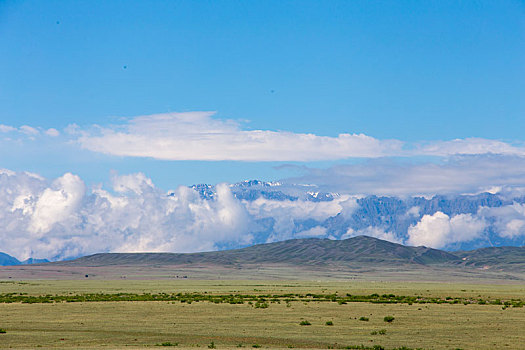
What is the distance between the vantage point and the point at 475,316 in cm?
7300

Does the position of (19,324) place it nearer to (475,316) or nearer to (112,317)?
(112,317)

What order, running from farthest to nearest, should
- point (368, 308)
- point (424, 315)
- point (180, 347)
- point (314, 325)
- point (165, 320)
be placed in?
1. point (368, 308)
2. point (424, 315)
3. point (165, 320)
4. point (314, 325)
5. point (180, 347)

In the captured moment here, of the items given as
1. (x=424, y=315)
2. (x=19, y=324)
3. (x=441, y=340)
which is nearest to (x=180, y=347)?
(x=441, y=340)

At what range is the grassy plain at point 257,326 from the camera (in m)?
49.9

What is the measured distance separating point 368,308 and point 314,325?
73.9 ft

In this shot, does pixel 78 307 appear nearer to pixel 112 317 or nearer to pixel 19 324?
pixel 112 317

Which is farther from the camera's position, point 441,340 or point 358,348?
point 441,340

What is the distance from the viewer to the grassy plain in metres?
49.9

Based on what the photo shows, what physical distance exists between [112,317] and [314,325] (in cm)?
2303

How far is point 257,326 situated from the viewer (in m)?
62.3

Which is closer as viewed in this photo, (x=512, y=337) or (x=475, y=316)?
(x=512, y=337)

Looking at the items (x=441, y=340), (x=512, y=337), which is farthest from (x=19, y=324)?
(x=512, y=337)

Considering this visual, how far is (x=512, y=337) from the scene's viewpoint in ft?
177

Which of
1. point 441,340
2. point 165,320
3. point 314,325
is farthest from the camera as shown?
point 165,320
